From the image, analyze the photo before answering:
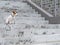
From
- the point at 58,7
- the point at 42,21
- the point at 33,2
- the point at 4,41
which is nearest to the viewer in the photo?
the point at 4,41

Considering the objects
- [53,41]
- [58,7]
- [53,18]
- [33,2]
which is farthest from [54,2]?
[53,41]

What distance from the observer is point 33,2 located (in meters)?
6.73

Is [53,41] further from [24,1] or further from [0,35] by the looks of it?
[24,1]

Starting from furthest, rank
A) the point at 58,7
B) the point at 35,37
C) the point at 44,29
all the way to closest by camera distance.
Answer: the point at 58,7, the point at 44,29, the point at 35,37

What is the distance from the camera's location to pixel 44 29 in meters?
4.38

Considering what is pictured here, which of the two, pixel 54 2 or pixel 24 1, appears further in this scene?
pixel 24 1

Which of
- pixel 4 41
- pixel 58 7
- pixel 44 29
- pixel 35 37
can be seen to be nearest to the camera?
pixel 4 41

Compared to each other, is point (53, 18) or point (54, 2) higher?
point (54, 2)

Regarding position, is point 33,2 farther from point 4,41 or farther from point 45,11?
point 4,41

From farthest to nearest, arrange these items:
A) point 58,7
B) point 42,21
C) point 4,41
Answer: point 58,7
point 42,21
point 4,41

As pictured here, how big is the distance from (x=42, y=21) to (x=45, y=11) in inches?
26.8

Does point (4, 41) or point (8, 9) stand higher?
point (8, 9)

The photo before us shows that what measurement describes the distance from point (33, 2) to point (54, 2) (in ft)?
3.69

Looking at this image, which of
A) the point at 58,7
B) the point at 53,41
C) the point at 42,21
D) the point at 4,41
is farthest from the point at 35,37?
the point at 58,7
